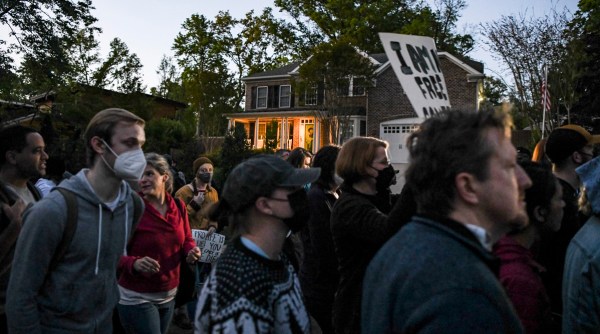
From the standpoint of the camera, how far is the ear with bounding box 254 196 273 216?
8.52 feet

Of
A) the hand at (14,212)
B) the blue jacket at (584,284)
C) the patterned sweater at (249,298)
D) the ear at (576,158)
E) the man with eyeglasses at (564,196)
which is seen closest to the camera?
the patterned sweater at (249,298)

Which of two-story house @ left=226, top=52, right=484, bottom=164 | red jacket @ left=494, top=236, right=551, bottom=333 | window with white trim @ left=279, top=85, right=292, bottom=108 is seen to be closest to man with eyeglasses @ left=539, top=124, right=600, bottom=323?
red jacket @ left=494, top=236, right=551, bottom=333

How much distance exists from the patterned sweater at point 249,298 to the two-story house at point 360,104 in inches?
1271

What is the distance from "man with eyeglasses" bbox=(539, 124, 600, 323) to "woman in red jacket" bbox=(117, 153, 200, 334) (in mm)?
2766

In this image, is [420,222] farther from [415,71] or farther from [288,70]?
[288,70]

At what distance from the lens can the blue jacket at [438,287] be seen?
5.28 ft

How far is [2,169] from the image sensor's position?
4184 mm

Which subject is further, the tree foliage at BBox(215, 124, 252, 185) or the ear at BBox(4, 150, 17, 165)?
the tree foliage at BBox(215, 124, 252, 185)

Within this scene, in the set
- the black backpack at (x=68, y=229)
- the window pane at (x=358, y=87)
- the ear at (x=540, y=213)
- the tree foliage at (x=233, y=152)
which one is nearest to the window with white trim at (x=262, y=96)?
the window pane at (x=358, y=87)

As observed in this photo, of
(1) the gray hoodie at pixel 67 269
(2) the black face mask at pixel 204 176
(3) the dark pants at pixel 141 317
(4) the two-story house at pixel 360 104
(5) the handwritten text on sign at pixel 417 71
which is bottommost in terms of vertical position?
(3) the dark pants at pixel 141 317

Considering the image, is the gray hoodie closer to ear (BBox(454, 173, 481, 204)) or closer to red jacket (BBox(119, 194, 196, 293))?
red jacket (BBox(119, 194, 196, 293))

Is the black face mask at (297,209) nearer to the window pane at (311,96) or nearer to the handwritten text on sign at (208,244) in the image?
the handwritten text on sign at (208,244)

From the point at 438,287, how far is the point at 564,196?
9.65 ft

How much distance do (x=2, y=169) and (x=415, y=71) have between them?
363cm
